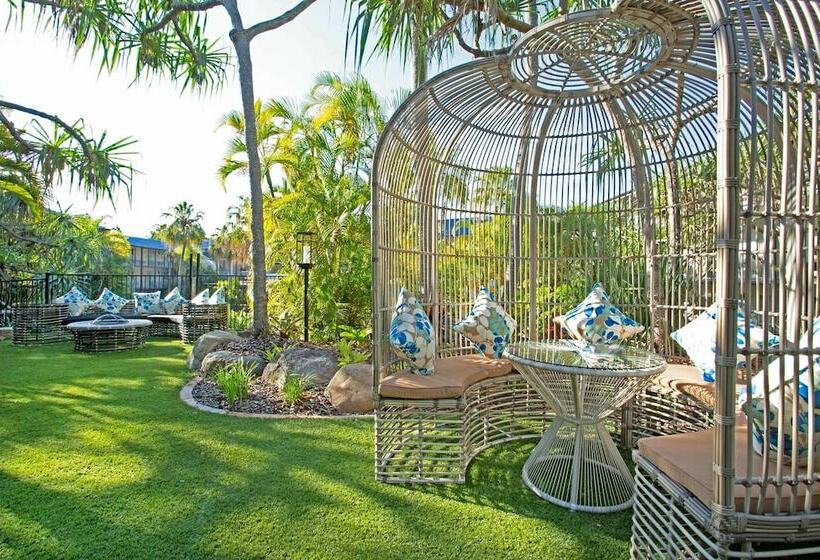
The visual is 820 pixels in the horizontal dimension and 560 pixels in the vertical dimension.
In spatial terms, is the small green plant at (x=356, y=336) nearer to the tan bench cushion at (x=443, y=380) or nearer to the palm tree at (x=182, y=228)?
the tan bench cushion at (x=443, y=380)

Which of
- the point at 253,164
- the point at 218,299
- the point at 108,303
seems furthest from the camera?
the point at 108,303

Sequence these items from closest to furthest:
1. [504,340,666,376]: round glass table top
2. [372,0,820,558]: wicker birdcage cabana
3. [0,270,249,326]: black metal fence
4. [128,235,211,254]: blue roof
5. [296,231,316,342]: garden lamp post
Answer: [372,0,820,558]: wicker birdcage cabana → [504,340,666,376]: round glass table top → [296,231,316,342]: garden lamp post → [0,270,249,326]: black metal fence → [128,235,211,254]: blue roof

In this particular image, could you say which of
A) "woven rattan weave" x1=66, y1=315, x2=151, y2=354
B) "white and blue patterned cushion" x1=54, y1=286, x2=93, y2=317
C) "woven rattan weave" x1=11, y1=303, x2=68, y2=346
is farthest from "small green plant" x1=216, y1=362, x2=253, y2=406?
"white and blue patterned cushion" x1=54, y1=286, x2=93, y2=317

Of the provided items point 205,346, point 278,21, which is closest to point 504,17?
point 278,21

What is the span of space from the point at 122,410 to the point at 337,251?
146 inches

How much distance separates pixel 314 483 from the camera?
119 inches

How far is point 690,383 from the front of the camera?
3.26m

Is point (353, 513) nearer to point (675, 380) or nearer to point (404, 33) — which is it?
point (675, 380)

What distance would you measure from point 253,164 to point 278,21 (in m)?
2.17

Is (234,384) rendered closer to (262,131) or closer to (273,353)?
(273,353)

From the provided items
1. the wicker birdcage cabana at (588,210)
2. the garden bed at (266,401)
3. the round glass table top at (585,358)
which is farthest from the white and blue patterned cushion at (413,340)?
the garden bed at (266,401)

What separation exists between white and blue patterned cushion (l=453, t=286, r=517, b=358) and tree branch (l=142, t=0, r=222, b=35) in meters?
6.05

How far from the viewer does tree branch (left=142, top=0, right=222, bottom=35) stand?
6.64 metres

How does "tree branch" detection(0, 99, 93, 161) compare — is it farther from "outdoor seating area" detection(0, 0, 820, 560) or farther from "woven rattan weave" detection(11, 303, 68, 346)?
"woven rattan weave" detection(11, 303, 68, 346)
